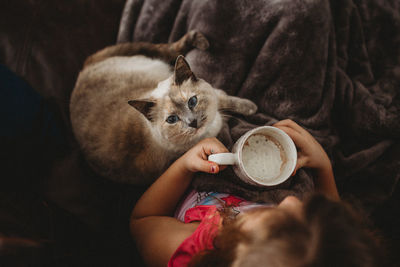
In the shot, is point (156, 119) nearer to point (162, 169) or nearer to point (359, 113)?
point (162, 169)

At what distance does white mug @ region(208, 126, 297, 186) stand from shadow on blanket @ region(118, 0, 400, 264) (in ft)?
0.85

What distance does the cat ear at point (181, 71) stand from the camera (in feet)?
2.90

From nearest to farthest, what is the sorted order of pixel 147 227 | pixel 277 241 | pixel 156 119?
pixel 277 241, pixel 147 227, pixel 156 119

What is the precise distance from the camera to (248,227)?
23.0 inches

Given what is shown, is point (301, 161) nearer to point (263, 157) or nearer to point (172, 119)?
point (263, 157)

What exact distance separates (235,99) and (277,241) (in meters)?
0.73

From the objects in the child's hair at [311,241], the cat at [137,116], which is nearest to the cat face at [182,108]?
the cat at [137,116]

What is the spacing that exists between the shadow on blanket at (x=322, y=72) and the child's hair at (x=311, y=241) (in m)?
0.41

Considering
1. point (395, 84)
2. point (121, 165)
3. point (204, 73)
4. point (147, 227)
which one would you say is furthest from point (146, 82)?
point (395, 84)

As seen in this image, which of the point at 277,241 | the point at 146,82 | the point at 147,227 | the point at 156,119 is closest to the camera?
the point at 277,241

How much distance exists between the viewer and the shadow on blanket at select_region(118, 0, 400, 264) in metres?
1.00

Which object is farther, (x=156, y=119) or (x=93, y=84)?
(x=93, y=84)

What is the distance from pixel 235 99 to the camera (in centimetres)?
109

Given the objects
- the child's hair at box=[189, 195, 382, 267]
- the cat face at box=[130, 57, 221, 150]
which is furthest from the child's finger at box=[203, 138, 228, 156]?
the child's hair at box=[189, 195, 382, 267]
